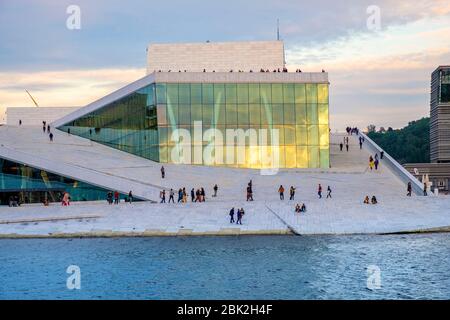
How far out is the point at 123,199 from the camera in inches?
1976

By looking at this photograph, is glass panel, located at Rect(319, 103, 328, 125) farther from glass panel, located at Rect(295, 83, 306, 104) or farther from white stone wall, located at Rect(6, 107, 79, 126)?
white stone wall, located at Rect(6, 107, 79, 126)

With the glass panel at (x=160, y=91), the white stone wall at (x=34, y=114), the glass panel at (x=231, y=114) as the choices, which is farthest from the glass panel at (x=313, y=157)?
the white stone wall at (x=34, y=114)

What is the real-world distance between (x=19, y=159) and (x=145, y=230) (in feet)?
Answer: 47.9

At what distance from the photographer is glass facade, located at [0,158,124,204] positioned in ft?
169

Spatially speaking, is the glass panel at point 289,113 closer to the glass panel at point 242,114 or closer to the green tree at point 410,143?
the glass panel at point 242,114

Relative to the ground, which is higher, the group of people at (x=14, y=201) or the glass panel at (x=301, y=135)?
the glass panel at (x=301, y=135)

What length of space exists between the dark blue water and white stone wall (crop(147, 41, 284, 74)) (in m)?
39.4

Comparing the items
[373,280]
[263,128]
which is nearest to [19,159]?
[263,128]

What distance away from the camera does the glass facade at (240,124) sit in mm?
64000

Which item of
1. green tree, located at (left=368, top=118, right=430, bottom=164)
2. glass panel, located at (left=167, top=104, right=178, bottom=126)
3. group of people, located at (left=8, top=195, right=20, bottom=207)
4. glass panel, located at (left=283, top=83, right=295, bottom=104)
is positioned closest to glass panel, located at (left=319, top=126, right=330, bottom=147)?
glass panel, located at (left=283, top=83, right=295, bottom=104)

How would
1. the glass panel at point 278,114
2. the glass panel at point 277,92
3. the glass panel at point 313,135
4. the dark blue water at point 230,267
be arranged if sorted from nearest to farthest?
the dark blue water at point 230,267
the glass panel at point 313,135
the glass panel at point 278,114
the glass panel at point 277,92

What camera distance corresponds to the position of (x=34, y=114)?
9950cm

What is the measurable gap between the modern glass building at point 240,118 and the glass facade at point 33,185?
13.9 meters

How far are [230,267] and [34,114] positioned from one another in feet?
240
